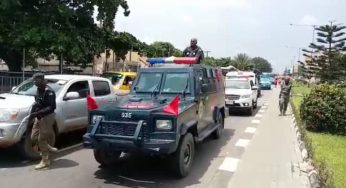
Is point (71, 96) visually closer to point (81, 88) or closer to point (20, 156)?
point (81, 88)

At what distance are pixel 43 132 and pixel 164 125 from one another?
2455 mm

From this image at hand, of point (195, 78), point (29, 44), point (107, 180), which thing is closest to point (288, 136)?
point (195, 78)

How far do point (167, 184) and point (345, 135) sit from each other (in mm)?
7403

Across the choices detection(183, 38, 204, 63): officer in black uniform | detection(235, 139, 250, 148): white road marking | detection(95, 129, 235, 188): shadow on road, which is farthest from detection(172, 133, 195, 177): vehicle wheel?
detection(183, 38, 204, 63): officer in black uniform

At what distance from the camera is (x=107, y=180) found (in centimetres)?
743

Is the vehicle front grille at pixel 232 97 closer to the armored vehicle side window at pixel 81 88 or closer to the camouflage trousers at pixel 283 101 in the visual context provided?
the camouflage trousers at pixel 283 101

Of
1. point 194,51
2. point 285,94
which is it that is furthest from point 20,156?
point 285,94

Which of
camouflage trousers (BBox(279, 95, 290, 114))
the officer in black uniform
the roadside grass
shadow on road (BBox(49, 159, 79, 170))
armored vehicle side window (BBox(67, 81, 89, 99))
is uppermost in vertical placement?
the officer in black uniform

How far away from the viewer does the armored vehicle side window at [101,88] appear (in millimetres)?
11055

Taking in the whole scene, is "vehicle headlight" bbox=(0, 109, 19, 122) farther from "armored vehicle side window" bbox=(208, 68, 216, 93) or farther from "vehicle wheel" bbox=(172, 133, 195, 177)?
"armored vehicle side window" bbox=(208, 68, 216, 93)

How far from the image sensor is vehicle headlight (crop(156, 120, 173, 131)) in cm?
724

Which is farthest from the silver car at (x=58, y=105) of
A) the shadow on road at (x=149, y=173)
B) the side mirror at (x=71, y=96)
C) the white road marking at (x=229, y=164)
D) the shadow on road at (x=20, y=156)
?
the white road marking at (x=229, y=164)

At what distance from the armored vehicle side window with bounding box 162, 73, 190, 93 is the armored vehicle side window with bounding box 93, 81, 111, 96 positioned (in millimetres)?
2513

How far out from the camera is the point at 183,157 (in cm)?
766
